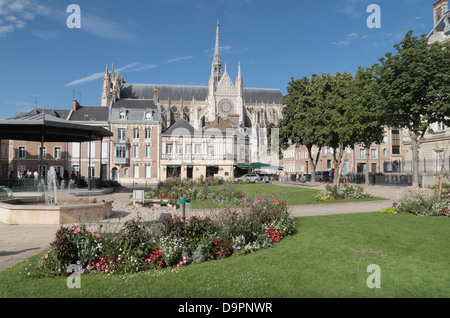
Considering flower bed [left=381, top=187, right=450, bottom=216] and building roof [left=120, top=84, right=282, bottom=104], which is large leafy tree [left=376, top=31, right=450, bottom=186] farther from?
building roof [left=120, top=84, right=282, bottom=104]

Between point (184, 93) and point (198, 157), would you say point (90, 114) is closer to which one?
point (198, 157)

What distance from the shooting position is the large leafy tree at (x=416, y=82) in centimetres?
2138

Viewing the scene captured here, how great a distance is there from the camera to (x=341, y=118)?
95.9ft

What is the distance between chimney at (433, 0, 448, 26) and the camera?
3657 centimetres

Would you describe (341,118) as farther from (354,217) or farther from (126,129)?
(126,129)

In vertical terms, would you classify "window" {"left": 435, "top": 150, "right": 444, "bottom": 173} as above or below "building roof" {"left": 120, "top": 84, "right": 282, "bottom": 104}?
below

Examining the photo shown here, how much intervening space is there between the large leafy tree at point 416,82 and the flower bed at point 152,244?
19.4m

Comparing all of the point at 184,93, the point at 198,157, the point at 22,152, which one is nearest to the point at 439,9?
the point at 198,157

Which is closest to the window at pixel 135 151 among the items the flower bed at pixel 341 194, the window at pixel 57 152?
the window at pixel 57 152

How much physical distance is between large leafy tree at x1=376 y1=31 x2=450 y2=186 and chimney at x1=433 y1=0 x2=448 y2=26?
19.2m

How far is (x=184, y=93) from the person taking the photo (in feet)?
335

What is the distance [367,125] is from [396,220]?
1817 cm

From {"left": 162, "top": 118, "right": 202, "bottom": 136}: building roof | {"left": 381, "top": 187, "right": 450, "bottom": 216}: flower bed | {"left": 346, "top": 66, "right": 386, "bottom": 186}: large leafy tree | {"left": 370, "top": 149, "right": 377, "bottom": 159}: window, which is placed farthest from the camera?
{"left": 370, "top": 149, "right": 377, "bottom": 159}: window

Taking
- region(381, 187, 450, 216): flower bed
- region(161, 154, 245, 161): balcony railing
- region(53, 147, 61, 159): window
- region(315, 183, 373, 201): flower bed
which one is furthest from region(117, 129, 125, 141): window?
region(381, 187, 450, 216): flower bed
